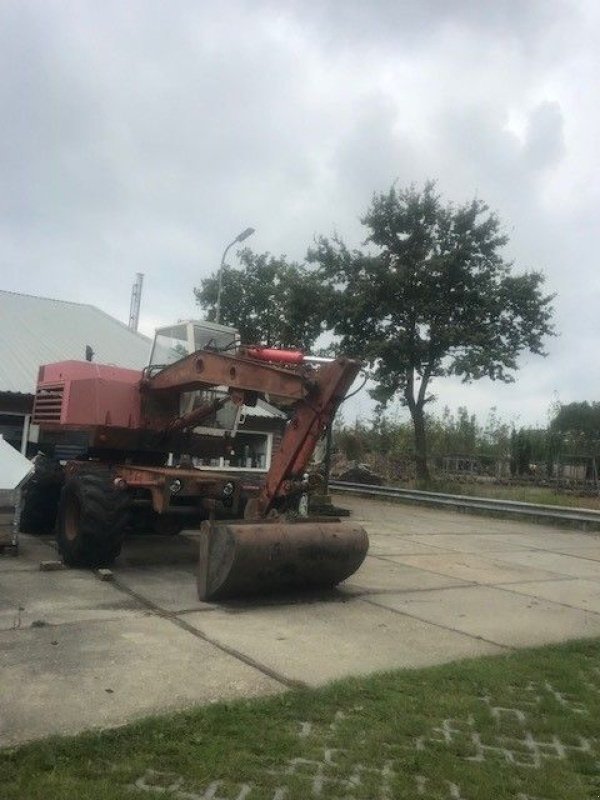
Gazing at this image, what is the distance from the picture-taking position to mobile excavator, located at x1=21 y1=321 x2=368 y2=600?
7.51m

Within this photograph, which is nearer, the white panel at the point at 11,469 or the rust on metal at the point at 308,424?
the rust on metal at the point at 308,424

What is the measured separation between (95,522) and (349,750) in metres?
5.18

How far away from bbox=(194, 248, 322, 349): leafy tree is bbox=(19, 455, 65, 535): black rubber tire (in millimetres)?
15189

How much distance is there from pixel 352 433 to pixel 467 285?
535 inches

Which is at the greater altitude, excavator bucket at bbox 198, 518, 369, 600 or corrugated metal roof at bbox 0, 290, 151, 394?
corrugated metal roof at bbox 0, 290, 151, 394

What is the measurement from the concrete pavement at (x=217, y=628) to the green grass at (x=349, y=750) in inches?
14.4

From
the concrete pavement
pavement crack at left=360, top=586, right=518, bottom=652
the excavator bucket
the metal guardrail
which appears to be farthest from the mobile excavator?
the metal guardrail

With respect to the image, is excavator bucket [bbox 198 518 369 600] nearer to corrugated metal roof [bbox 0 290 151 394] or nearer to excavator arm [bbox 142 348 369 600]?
excavator arm [bbox 142 348 369 600]

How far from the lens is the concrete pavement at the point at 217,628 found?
4750 millimetres

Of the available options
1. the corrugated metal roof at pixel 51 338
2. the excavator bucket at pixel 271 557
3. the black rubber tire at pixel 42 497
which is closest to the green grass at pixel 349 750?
the excavator bucket at pixel 271 557

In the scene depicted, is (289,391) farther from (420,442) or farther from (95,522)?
(420,442)

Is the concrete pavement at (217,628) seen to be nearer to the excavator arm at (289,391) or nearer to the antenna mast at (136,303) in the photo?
the excavator arm at (289,391)

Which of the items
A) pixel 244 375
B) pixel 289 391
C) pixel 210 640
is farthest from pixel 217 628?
pixel 244 375

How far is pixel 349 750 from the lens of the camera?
3.99 m
